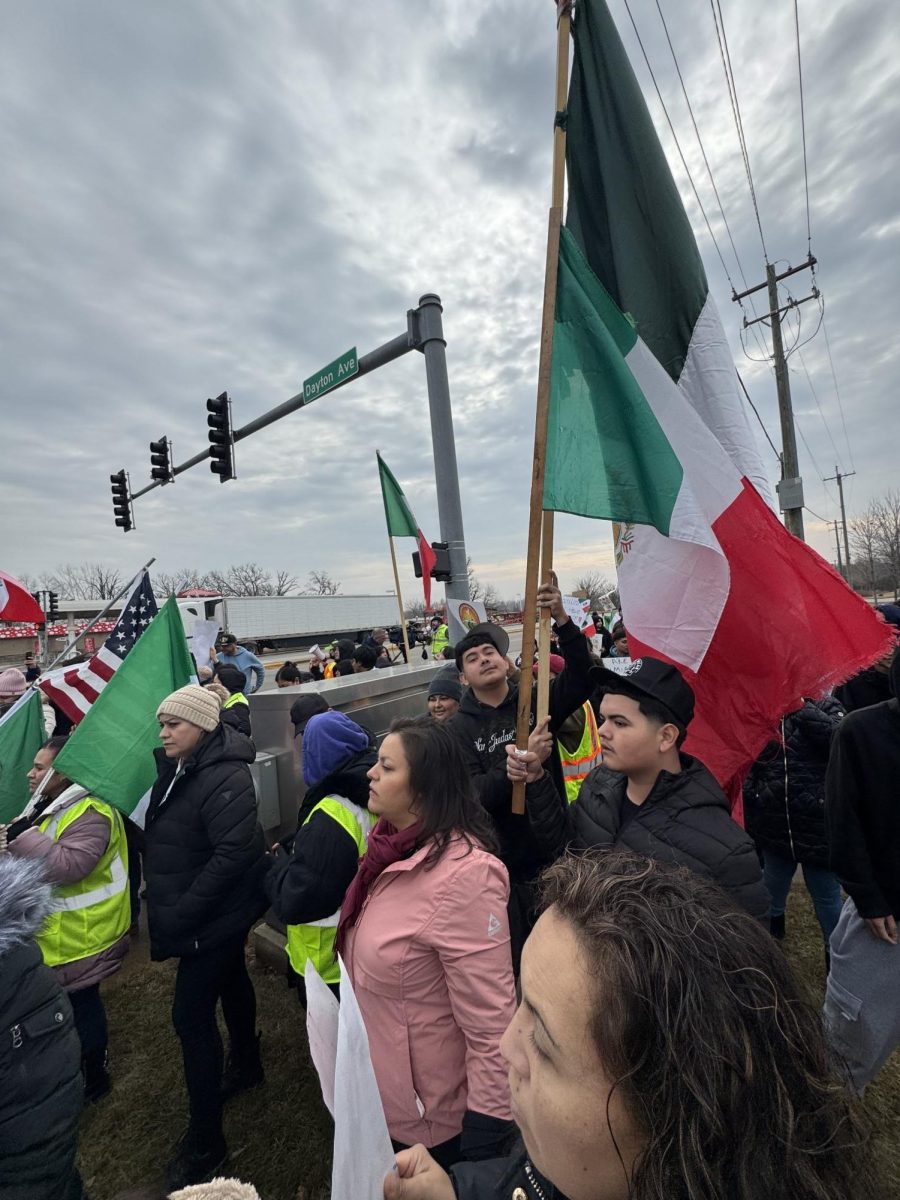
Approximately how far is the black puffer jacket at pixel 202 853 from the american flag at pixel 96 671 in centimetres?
188

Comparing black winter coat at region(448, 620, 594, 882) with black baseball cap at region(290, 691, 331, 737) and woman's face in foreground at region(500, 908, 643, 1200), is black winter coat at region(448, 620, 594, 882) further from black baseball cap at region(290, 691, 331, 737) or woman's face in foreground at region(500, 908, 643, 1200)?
woman's face in foreground at region(500, 908, 643, 1200)

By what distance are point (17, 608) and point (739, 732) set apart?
8.53 metres

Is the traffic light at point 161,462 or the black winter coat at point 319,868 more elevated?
the traffic light at point 161,462

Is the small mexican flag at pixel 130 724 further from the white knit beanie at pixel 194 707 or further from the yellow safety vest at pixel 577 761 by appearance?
the yellow safety vest at pixel 577 761

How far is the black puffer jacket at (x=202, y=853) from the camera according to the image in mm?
2709

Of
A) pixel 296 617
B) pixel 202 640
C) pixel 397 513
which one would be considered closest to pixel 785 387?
pixel 397 513

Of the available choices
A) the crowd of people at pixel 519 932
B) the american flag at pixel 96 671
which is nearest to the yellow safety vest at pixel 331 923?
the crowd of people at pixel 519 932

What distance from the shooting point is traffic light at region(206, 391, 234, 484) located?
1077 centimetres

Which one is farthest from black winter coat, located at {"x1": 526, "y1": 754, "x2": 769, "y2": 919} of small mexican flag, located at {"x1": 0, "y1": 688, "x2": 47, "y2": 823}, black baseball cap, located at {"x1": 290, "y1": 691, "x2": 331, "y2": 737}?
small mexican flag, located at {"x1": 0, "y1": 688, "x2": 47, "y2": 823}

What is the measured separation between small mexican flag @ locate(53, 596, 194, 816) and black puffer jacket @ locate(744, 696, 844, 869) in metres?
3.61

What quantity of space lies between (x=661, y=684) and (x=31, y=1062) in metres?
2.40

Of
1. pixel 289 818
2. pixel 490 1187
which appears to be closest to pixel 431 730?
pixel 490 1187

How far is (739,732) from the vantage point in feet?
8.97

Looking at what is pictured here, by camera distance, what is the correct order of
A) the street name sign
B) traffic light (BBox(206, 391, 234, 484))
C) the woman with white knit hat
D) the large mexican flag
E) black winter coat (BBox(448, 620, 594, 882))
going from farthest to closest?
1. traffic light (BBox(206, 391, 234, 484))
2. the street name sign
3. black winter coat (BBox(448, 620, 594, 882))
4. the woman with white knit hat
5. the large mexican flag
